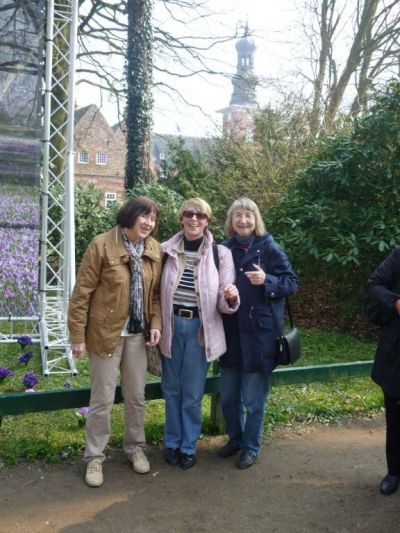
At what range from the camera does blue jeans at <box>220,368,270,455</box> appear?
341 cm

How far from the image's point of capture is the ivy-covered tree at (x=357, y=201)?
20.3 ft

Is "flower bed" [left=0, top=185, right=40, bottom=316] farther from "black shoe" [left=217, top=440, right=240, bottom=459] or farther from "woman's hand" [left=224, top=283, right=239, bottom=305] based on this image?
"woman's hand" [left=224, top=283, right=239, bottom=305]

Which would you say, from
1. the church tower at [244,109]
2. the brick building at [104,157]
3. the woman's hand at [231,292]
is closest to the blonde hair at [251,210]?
the woman's hand at [231,292]

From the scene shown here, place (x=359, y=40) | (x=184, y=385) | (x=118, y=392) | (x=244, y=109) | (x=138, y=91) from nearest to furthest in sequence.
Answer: (x=184, y=385), (x=118, y=392), (x=138, y=91), (x=244, y=109), (x=359, y=40)

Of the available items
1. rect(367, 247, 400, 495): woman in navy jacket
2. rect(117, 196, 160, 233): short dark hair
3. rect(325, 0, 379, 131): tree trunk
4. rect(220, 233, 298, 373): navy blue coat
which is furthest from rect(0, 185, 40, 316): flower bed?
rect(325, 0, 379, 131): tree trunk

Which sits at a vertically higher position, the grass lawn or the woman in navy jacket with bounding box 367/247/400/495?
the woman in navy jacket with bounding box 367/247/400/495

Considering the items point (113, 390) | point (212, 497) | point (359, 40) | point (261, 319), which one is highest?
point (359, 40)

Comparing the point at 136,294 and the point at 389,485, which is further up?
the point at 136,294

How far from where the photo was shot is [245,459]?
352 centimetres

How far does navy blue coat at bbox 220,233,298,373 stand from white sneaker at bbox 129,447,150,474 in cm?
87

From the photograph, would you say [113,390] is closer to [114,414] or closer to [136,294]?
[136,294]

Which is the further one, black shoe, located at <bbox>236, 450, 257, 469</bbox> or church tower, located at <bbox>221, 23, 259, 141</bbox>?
church tower, located at <bbox>221, 23, 259, 141</bbox>

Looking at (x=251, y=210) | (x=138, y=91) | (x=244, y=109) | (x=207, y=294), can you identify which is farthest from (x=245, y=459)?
(x=244, y=109)

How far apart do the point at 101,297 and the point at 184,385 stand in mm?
798
